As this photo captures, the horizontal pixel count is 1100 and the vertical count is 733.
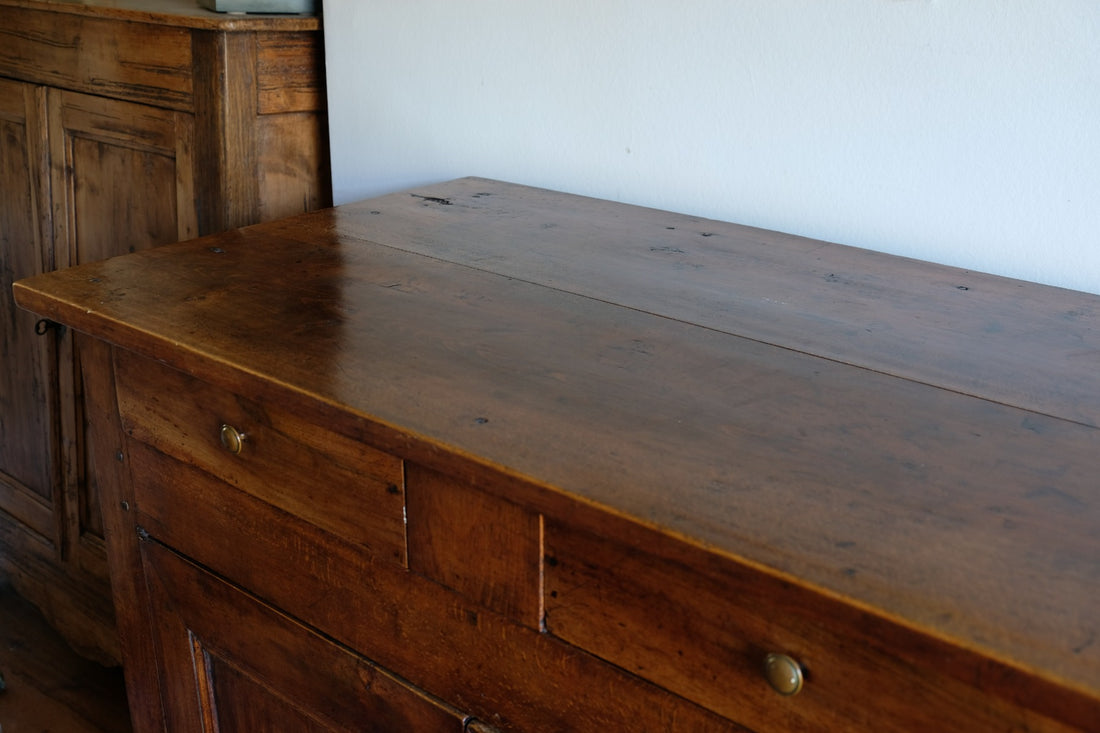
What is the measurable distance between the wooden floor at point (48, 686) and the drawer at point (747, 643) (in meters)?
1.40

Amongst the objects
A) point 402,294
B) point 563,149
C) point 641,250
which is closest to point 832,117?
point 641,250

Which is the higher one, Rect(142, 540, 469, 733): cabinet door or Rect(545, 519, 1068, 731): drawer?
Rect(545, 519, 1068, 731): drawer

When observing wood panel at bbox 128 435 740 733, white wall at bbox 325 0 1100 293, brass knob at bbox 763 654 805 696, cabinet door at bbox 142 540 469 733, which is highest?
white wall at bbox 325 0 1100 293

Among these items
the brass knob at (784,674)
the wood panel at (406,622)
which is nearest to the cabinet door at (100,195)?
the wood panel at (406,622)

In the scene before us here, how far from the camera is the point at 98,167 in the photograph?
1.66m

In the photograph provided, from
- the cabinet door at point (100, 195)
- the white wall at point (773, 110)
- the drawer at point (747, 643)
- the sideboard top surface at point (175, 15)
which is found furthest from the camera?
the cabinet door at point (100, 195)

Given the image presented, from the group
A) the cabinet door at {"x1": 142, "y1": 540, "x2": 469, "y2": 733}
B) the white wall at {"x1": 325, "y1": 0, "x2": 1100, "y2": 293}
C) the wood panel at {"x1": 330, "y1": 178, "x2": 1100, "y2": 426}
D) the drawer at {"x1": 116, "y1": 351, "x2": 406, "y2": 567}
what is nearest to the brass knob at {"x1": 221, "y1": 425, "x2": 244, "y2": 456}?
the drawer at {"x1": 116, "y1": 351, "x2": 406, "y2": 567}

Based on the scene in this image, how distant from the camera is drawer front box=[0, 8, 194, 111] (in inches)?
58.7

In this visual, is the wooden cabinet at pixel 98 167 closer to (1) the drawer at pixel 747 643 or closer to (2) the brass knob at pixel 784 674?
(1) the drawer at pixel 747 643

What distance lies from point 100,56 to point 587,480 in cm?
130

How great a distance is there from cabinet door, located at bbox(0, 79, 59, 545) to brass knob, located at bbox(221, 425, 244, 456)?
105cm

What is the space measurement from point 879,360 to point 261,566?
60 centimetres

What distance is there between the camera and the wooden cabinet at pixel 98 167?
1488 mm

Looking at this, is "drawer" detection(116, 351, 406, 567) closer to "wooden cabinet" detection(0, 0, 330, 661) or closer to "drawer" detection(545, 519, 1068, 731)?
"drawer" detection(545, 519, 1068, 731)
